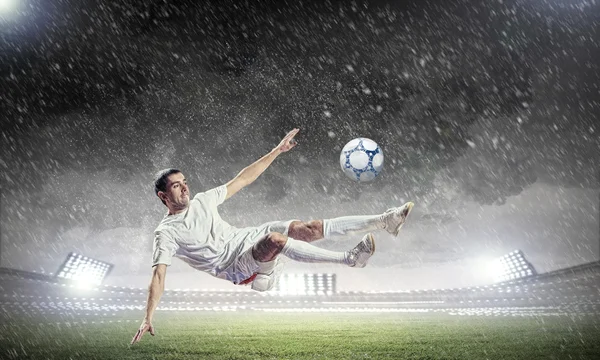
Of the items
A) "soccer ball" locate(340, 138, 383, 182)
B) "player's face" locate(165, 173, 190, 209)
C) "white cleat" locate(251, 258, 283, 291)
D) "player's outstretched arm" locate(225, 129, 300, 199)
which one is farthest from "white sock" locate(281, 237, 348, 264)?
"soccer ball" locate(340, 138, 383, 182)

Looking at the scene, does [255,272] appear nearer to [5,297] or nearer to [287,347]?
[287,347]

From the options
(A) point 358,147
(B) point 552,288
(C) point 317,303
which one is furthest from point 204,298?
(A) point 358,147

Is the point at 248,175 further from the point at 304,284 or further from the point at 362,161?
the point at 304,284

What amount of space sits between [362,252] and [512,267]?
48199mm

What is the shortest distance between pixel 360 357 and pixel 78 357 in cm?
435

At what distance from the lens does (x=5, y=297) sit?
35.4 metres

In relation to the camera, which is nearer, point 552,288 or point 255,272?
point 255,272

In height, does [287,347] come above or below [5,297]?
below

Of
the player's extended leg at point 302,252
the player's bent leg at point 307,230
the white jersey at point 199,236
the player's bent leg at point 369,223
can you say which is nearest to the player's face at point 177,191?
the white jersey at point 199,236

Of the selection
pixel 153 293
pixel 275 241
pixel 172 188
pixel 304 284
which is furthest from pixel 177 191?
pixel 304 284

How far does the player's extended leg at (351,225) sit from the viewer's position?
5949 mm

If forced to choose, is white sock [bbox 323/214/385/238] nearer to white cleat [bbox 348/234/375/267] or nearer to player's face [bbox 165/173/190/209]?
white cleat [bbox 348/234/375/267]

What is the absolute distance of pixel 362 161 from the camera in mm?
8336

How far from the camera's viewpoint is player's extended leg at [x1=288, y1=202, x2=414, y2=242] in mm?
5949
